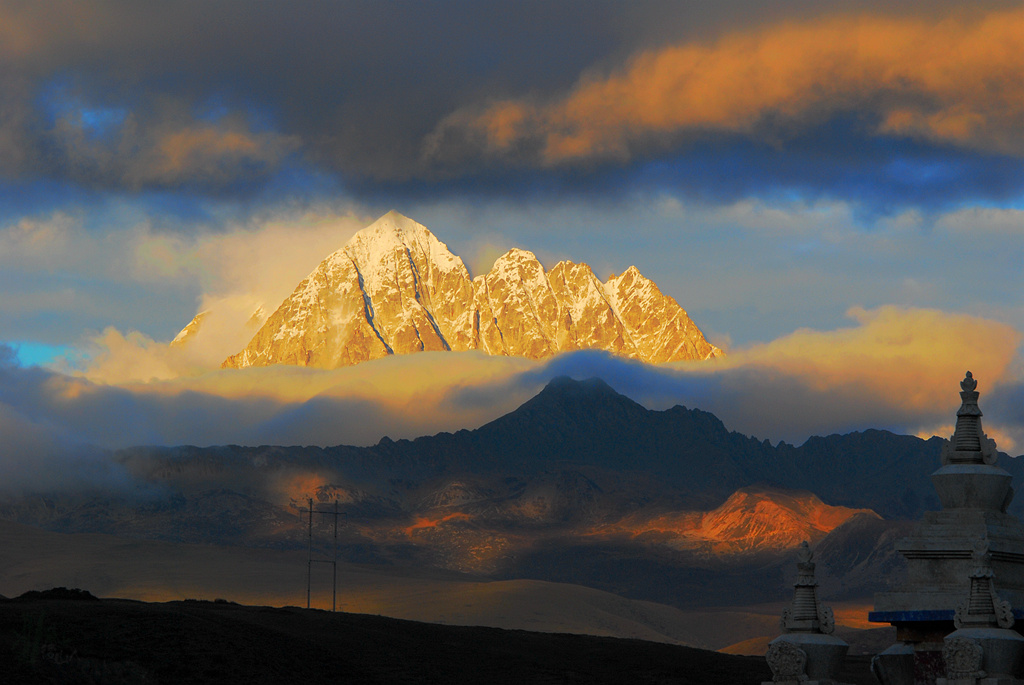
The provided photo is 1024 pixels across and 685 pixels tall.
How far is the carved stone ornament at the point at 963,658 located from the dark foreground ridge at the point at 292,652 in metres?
32.7

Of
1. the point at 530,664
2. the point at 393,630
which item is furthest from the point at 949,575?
the point at 393,630

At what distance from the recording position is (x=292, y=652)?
7100 centimetres

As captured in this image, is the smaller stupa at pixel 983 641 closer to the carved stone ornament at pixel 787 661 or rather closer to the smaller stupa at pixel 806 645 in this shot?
the smaller stupa at pixel 806 645

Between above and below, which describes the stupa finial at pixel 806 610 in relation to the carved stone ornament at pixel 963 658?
Answer: above

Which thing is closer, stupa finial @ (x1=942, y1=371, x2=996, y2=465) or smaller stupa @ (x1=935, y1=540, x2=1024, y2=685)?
smaller stupa @ (x1=935, y1=540, x2=1024, y2=685)

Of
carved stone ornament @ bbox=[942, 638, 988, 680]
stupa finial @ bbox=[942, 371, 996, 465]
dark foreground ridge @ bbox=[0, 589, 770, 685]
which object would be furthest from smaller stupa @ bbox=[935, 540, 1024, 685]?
dark foreground ridge @ bbox=[0, 589, 770, 685]

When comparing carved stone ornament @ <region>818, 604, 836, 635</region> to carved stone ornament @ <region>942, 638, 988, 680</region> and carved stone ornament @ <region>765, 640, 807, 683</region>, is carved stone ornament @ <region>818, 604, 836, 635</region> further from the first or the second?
carved stone ornament @ <region>942, 638, 988, 680</region>

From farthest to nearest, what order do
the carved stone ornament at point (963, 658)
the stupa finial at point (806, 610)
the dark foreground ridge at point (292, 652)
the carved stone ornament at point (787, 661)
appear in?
1. the dark foreground ridge at point (292, 652)
2. the stupa finial at point (806, 610)
3. the carved stone ornament at point (787, 661)
4. the carved stone ornament at point (963, 658)

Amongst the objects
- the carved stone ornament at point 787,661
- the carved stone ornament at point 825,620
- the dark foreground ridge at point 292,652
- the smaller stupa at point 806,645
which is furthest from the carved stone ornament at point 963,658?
the dark foreground ridge at point 292,652

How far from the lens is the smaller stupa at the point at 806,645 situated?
27.2 meters

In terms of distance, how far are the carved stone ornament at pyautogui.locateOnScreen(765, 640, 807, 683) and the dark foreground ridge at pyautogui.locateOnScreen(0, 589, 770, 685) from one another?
29.0 metres

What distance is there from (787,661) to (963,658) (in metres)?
3.74

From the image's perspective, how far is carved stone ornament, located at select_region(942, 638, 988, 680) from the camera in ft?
80.4

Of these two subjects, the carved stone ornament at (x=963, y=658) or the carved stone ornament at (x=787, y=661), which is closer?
the carved stone ornament at (x=963, y=658)
